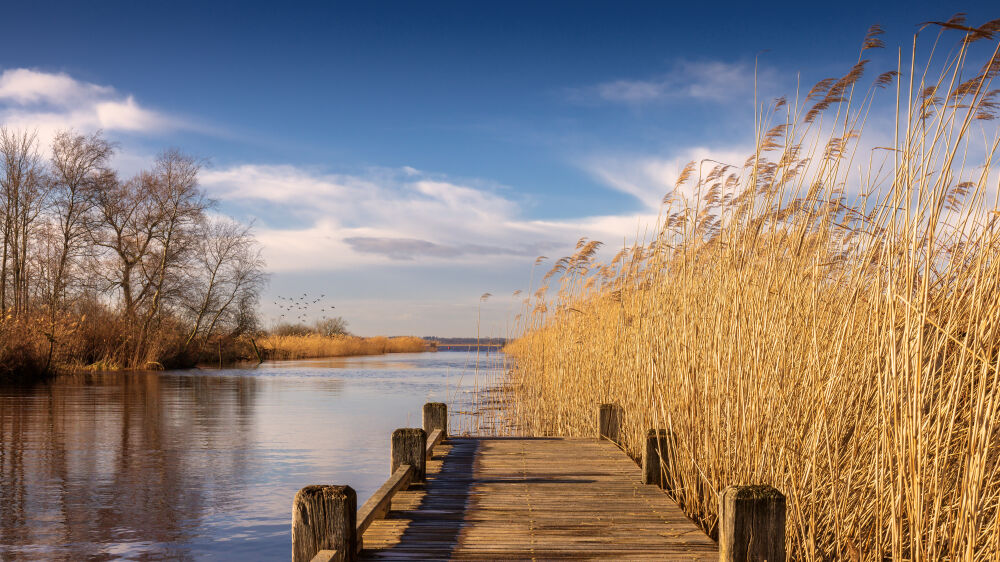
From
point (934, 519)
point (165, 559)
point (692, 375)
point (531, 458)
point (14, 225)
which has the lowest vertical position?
point (165, 559)

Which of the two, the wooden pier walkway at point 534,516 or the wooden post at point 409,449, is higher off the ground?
the wooden post at point 409,449

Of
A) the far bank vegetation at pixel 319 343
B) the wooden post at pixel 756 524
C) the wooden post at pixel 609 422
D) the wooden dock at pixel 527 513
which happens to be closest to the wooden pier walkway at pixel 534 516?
the wooden dock at pixel 527 513

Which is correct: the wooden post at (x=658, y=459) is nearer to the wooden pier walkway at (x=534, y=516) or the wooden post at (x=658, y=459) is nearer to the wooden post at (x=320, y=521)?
the wooden pier walkway at (x=534, y=516)

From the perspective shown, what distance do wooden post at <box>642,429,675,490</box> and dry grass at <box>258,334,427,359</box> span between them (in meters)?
26.0

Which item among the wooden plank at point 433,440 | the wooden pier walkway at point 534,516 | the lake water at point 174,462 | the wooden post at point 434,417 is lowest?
the lake water at point 174,462

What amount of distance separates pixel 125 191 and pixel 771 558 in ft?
→ 82.2

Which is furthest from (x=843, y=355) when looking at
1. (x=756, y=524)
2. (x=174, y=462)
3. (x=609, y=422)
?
(x=174, y=462)

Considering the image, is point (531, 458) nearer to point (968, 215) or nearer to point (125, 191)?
point (968, 215)

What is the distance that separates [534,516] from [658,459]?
108 cm

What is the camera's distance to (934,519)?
7.14 ft

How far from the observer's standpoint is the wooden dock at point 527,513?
2.81 meters

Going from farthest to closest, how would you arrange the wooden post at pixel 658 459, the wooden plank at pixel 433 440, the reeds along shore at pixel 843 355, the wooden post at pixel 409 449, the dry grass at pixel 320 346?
the dry grass at pixel 320 346, the wooden plank at pixel 433 440, the wooden post at pixel 409 449, the wooden post at pixel 658 459, the reeds along shore at pixel 843 355

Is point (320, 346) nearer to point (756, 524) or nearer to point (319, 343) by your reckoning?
point (319, 343)

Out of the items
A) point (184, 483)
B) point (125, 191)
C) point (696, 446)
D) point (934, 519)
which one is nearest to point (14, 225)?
point (125, 191)
